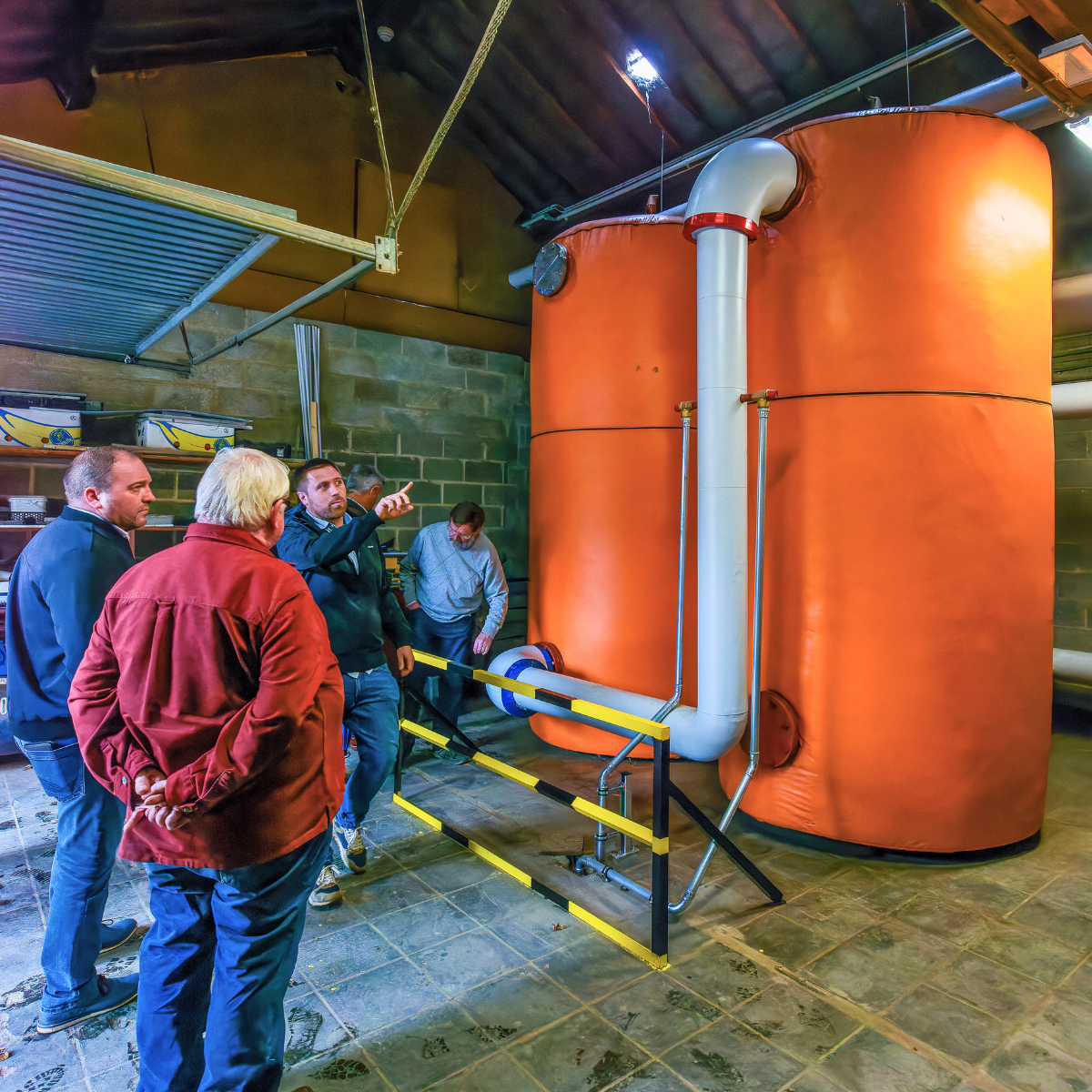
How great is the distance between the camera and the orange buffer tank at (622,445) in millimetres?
4809

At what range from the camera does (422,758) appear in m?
5.23

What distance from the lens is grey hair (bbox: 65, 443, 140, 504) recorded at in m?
2.51

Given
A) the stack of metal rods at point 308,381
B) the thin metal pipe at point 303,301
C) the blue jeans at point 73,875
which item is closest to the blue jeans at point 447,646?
the stack of metal rods at point 308,381

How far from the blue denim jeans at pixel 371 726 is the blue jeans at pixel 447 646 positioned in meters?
1.93

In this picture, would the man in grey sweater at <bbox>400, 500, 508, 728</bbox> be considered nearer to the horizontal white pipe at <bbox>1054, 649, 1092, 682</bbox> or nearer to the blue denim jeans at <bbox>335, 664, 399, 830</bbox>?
the blue denim jeans at <bbox>335, 664, 399, 830</bbox>

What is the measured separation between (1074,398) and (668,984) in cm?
448

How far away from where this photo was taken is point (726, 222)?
11.1ft

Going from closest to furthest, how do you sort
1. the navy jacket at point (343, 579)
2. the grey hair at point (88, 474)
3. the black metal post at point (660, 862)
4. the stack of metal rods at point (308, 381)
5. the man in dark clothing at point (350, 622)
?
the grey hair at point (88, 474) → the black metal post at point (660, 862) → the navy jacket at point (343, 579) → the man in dark clothing at point (350, 622) → the stack of metal rods at point (308, 381)

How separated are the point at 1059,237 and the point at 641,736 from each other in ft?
18.4

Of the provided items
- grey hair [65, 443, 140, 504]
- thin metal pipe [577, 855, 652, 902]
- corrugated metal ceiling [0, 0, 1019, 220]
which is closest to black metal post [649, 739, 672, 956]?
thin metal pipe [577, 855, 652, 902]

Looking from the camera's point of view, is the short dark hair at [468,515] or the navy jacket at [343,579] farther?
the short dark hair at [468,515]

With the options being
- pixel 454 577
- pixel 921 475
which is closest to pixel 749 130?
pixel 921 475

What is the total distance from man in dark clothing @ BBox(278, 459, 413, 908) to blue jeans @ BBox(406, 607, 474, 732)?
191 centimetres

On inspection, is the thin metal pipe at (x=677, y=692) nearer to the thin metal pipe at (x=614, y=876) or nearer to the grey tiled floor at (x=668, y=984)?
→ the thin metal pipe at (x=614, y=876)
